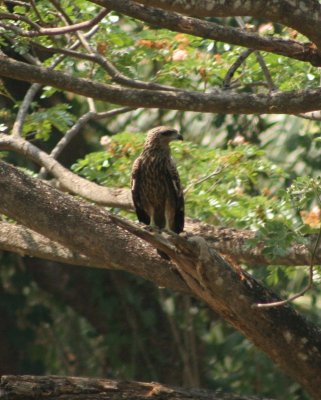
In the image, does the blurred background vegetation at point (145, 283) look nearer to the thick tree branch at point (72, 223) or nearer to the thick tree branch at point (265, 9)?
the thick tree branch at point (72, 223)

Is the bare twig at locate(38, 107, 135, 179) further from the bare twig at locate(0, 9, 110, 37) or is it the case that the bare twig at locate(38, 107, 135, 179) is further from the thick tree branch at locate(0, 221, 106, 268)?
the bare twig at locate(0, 9, 110, 37)

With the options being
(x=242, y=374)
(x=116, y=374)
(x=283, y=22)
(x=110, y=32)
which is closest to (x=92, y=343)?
(x=116, y=374)

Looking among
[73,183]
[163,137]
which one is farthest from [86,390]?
[163,137]

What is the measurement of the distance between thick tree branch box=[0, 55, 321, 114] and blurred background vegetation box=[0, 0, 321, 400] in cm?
233

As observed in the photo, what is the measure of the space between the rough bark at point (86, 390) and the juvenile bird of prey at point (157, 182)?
1.78m

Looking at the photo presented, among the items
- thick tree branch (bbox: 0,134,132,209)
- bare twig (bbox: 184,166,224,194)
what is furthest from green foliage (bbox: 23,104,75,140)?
bare twig (bbox: 184,166,224,194)

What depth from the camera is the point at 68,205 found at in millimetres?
5980

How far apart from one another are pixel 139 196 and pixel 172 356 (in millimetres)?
4028

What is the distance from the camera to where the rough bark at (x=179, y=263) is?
5531 millimetres

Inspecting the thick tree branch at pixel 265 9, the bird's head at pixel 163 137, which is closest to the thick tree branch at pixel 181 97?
the thick tree branch at pixel 265 9

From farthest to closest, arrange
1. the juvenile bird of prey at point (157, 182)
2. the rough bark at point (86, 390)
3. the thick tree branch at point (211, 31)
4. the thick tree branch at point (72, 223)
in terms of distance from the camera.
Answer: the juvenile bird of prey at point (157, 182) → the thick tree branch at point (72, 223) → the rough bark at point (86, 390) → the thick tree branch at point (211, 31)

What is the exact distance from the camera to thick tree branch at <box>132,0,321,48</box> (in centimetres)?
476

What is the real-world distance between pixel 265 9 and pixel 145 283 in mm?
6368

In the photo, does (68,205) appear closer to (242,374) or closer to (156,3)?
(156,3)
